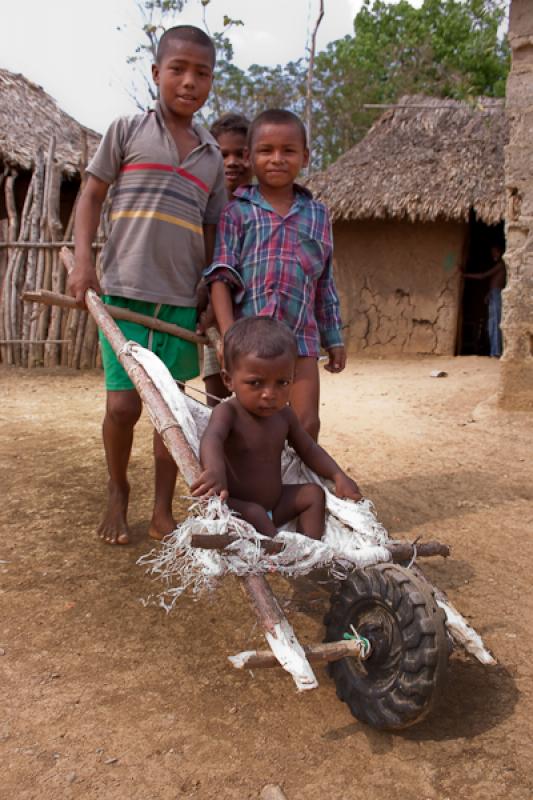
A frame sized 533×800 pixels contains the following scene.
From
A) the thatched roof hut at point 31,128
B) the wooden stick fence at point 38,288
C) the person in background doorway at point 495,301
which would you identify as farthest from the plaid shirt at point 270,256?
the person in background doorway at point 495,301

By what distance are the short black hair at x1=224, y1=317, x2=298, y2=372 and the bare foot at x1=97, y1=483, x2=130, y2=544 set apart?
108 centimetres

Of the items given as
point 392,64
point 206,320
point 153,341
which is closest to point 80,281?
point 153,341

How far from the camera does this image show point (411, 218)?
8.75 m

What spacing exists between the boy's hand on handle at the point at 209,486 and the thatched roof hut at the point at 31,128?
667 centimetres

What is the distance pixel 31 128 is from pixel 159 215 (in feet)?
24.6

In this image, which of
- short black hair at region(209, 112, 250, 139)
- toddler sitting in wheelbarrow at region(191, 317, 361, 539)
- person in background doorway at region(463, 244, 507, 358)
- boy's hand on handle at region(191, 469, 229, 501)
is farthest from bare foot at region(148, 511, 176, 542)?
person in background doorway at region(463, 244, 507, 358)

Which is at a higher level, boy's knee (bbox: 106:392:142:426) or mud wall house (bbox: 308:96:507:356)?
mud wall house (bbox: 308:96:507:356)

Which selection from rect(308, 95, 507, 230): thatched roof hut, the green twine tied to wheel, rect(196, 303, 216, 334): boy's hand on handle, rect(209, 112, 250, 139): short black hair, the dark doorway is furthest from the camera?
the dark doorway

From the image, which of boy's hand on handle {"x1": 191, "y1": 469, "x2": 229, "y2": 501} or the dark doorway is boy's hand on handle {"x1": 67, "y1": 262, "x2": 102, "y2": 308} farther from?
the dark doorway

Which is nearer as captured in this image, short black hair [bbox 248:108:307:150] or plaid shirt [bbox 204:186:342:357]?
short black hair [bbox 248:108:307:150]

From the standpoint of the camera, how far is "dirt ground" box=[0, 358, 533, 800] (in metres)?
1.59

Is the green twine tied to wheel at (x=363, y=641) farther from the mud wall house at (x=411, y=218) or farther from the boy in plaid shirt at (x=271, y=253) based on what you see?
the mud wall house at (x=411, y=218)

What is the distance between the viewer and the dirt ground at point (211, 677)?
159 centimetres

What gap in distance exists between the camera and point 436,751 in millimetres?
1684
